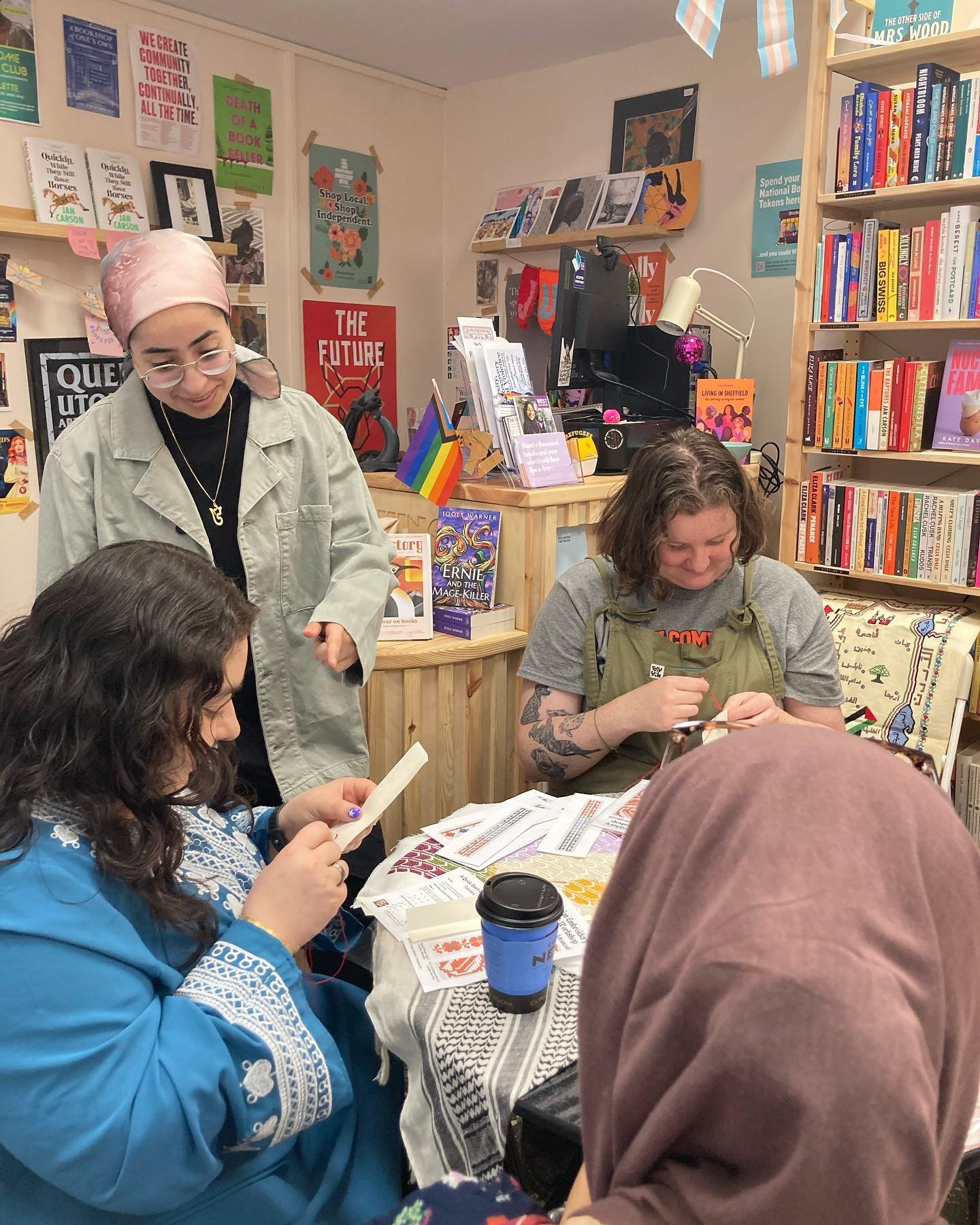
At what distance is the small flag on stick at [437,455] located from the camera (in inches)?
101

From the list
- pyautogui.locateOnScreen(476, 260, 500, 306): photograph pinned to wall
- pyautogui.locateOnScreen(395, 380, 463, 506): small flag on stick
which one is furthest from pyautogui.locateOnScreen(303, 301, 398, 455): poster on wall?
pyautogui.locateOnScreen(395, 380, 463, 506): small flag on stick

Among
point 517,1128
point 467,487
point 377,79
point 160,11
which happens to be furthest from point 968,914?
point 377,79

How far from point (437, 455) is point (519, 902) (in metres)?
1.67

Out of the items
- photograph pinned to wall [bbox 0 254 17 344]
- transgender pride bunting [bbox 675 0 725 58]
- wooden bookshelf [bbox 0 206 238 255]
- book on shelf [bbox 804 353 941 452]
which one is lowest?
book on shelf [bbox 804 353 941 452]

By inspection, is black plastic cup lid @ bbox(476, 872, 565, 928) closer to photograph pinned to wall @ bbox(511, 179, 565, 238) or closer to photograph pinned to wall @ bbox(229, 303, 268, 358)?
photograph pinned to wall @ bbox(229, 303, 268, 358)

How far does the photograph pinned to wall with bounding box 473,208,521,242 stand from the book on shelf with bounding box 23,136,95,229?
1.63 m

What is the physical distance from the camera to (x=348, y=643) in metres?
1.71

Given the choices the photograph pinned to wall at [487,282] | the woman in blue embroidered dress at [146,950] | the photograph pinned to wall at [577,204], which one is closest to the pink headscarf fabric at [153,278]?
the woman in blue embroidered dress at [146,950]

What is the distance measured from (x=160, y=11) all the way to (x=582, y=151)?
1.62 meters

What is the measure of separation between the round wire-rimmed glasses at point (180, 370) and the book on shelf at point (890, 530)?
1.94 meters

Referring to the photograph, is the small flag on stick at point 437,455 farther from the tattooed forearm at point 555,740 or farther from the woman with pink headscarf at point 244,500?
the tattooed forearm at point 555,740

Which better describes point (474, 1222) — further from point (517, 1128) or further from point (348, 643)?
point (348, 643)

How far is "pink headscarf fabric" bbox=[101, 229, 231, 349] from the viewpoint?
157 centimetres

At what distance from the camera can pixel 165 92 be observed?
3398 mm
